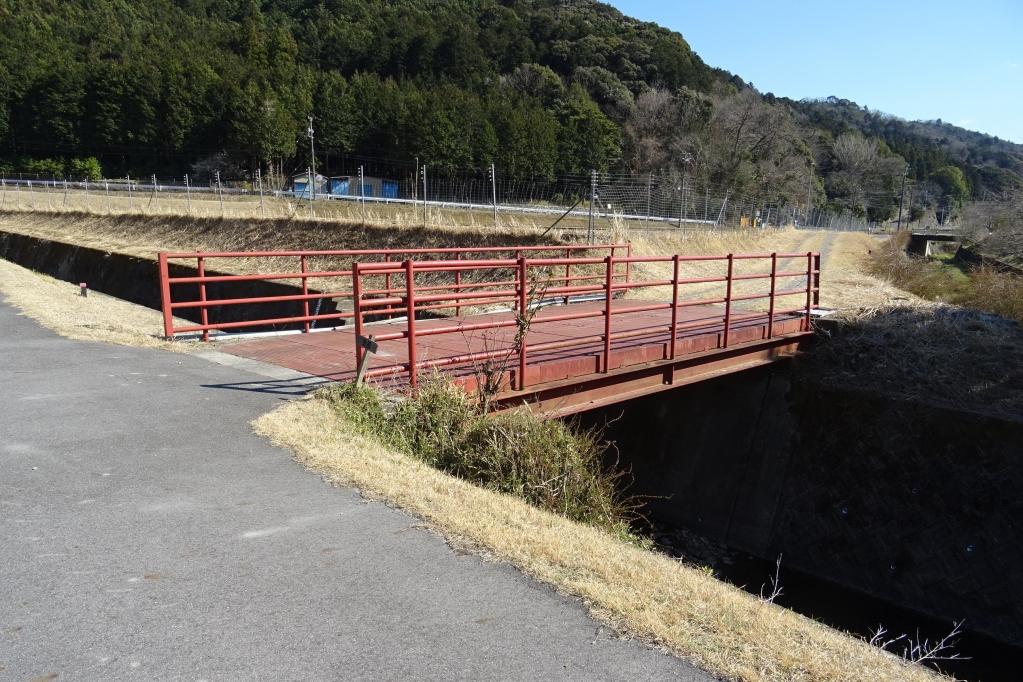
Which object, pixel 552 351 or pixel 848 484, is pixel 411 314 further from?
pixel 848 484

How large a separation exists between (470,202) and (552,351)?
103 ft

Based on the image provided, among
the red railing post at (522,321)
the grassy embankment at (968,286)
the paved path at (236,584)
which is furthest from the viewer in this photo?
the grassy embankment at (968,286)

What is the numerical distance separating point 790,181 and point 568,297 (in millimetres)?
66863

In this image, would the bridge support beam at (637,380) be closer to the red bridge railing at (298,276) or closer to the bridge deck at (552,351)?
the bridge deck at (552,351)

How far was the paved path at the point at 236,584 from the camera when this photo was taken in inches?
117

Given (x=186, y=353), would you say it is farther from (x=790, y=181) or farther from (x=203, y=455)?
(x=790, y=181)

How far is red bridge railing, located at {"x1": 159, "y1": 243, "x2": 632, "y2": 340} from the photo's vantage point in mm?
9438

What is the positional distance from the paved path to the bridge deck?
8.57 ft

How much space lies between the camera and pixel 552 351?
885 centimetres

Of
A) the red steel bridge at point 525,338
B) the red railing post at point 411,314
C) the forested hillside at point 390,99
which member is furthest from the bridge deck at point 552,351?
the forested hillside at point 390,99

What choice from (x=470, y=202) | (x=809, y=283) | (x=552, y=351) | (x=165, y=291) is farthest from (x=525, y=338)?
(x=470, y=202)

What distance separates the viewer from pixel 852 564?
9969 mm

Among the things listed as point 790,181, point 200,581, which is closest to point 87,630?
point 200,581

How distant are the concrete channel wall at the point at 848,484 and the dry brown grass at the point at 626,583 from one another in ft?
13.7
